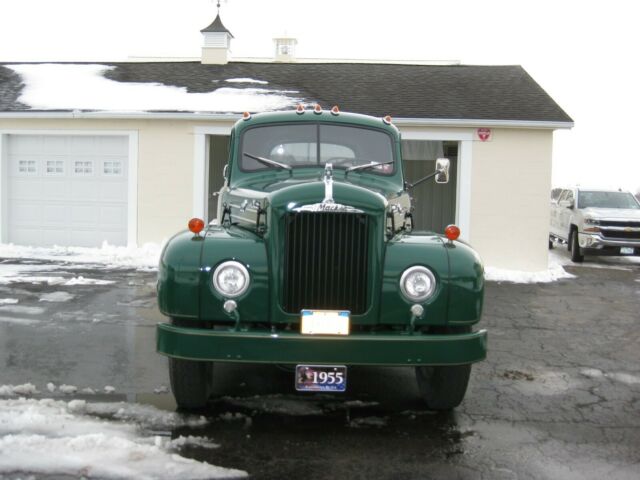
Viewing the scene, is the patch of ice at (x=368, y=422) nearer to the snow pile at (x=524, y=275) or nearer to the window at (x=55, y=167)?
the snow pile at (x=524, y=275)

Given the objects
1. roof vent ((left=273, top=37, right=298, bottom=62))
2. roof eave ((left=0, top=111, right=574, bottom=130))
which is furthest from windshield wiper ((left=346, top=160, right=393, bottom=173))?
roof vent ((left=273, top=37, right=298, bottom=62))

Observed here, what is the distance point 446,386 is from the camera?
5.14m

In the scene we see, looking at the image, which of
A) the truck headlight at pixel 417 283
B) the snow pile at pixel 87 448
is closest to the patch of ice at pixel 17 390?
the snow pile at pixel 87 448

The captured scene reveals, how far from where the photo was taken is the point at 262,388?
5758mm

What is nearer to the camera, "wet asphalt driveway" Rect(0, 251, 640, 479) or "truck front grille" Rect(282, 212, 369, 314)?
"wet asphalt driveway" Rect(0, 251, 640, 479)

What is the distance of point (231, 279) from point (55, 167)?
1186 cm

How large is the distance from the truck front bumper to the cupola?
14665 mm

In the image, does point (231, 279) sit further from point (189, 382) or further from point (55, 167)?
point (55, 167)

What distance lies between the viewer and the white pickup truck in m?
16.1

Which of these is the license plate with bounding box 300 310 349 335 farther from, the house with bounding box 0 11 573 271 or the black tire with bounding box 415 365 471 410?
the house with bounding box 0 11 573 271

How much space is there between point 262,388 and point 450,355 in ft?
5.82

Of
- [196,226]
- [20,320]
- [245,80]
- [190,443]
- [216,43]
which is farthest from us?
[216,43]

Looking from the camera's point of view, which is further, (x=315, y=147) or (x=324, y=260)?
(x=315, y=147)

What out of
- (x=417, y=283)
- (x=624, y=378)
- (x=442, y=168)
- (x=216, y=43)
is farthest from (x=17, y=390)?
(x=216, y=43)
